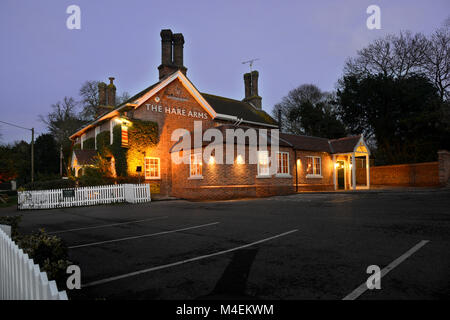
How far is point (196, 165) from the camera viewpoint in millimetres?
18672

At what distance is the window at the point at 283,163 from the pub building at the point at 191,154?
2.9 inches

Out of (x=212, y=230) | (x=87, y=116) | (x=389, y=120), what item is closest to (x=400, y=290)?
(x=212, y=230)

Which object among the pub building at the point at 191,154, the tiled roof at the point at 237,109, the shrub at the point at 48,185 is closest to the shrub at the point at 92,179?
the shrub at the point at 48,185

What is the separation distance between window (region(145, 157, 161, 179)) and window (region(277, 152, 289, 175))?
889 cm

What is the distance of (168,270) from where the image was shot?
14.2 ft

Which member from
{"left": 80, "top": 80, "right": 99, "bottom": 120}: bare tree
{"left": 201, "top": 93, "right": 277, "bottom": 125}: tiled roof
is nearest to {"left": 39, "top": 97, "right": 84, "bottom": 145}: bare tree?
{"left": 80, "top": 80, "right": 99, "bottom": 120}: bare tree

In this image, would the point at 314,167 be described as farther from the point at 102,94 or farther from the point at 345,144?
the point at 102,94

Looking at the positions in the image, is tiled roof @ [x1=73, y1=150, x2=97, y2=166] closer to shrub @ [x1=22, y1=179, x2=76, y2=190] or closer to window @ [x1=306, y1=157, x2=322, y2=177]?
shrub @ [x1=22, y1=179, x2=76, y2=190]

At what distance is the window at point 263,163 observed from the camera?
1884cm

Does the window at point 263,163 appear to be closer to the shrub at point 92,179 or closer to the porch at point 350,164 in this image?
the porch at point 350,164

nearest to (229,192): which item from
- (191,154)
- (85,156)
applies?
(191,154)

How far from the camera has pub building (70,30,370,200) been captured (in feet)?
59.3
